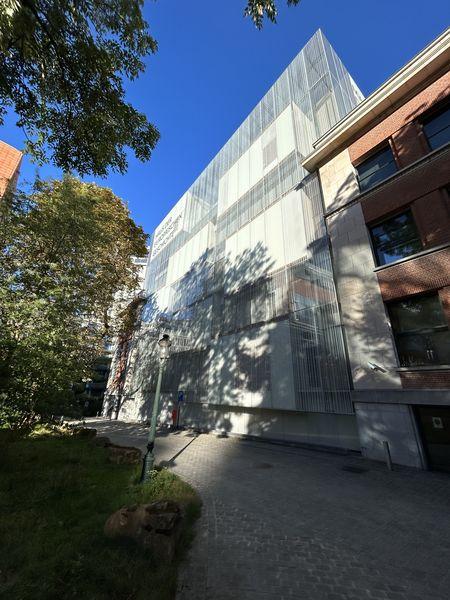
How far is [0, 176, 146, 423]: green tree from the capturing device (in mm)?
8375

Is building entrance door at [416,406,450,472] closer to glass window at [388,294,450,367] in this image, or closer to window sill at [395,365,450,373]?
window sill at [395,365,450,373]

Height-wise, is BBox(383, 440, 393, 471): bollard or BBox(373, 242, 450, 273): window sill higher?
BBox(373, 242, 450, 273): window sill

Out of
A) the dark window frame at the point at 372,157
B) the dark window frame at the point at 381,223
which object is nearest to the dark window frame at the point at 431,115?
the dark window frame at the point at 372,157

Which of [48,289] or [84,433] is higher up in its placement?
[48,289]

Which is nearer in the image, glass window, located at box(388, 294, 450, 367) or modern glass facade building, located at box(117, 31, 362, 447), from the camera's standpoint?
glass window, located at box(388, 294, 450, 367)

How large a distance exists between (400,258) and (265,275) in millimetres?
7583

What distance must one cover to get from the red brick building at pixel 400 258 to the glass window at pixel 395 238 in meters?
0.04

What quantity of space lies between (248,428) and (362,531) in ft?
39.9

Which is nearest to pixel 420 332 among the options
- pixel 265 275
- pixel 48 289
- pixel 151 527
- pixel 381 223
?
pixel 381 223

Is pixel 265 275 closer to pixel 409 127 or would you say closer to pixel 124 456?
pixel 409 127

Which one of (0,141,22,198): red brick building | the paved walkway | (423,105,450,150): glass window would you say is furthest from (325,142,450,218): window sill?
(0,141,22,198): red brick building

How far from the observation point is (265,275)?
1752cm

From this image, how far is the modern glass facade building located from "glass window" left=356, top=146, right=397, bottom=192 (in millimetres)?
2427

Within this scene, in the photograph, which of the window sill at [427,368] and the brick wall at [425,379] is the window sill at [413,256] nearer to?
the window sill at [427,368]
